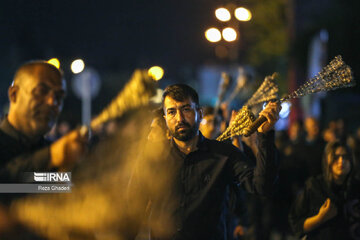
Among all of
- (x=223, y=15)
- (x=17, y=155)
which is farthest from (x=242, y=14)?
(x=17, y=155)

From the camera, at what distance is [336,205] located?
4.93m

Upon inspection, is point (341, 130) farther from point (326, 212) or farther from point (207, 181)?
point (207, 181)

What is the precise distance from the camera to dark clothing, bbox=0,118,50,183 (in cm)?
258

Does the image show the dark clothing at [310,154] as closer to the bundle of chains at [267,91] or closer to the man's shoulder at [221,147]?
the bundle of chains at [267,91]

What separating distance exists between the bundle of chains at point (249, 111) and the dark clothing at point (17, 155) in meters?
1.30

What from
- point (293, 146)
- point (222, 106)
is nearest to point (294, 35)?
point (293, 146)

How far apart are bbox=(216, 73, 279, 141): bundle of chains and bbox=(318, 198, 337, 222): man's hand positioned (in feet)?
4.02

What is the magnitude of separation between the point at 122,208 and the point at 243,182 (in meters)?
0.86

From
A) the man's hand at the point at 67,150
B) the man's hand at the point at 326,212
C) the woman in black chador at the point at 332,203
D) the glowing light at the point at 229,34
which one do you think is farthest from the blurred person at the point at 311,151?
the man's hand at the point at 67,150

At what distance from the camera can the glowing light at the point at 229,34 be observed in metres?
9.31

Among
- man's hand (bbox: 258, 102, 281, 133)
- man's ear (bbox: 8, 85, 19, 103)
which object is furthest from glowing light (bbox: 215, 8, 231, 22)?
man's ear (bbox: 8, 85, 19, 103)

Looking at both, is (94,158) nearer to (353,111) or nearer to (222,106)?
(222,106)

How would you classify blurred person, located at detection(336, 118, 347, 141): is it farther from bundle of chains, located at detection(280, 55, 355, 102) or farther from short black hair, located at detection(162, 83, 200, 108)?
bundle of chains, located at detection(280, 55, 355, 102)

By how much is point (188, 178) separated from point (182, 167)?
0.10 m
